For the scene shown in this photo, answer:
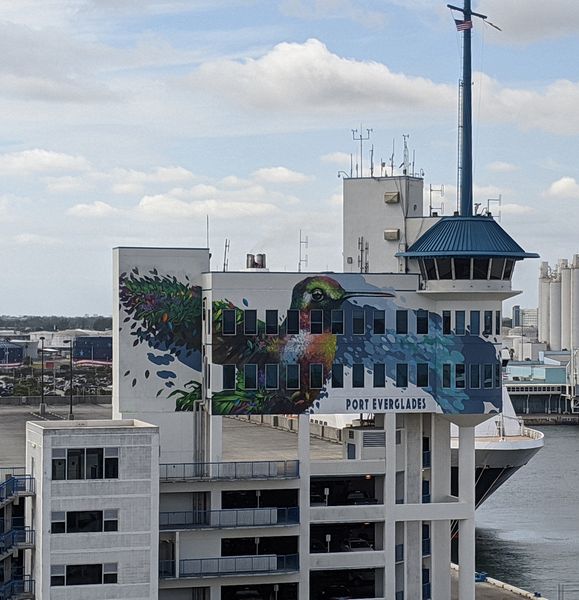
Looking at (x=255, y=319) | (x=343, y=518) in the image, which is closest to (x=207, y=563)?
(x=343, y=518)

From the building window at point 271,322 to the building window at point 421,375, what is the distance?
221 inches

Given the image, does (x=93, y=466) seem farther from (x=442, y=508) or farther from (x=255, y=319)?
(x=442, y=508)

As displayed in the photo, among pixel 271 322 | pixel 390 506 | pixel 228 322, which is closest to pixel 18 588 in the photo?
pixel 228 322

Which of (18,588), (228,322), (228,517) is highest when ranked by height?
(228,322)

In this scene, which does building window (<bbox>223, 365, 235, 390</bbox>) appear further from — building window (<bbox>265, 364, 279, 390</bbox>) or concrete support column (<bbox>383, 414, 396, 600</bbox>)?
concrete support column (<bbox>383, 414, 396, 600</bbox>)

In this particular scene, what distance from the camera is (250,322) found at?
55.5 meters

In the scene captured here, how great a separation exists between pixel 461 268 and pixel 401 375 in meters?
4.63

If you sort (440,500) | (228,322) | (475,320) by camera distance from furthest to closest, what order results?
(440,500) < (475,320) < (228,322)

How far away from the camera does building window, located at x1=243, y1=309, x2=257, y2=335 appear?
182 ft

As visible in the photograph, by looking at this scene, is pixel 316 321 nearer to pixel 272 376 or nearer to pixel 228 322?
pixel 272 376

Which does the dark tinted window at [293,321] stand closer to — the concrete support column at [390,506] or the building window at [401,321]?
the building window at [401,321]

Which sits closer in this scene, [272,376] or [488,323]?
[272,376]

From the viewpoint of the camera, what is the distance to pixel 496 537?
92688mm

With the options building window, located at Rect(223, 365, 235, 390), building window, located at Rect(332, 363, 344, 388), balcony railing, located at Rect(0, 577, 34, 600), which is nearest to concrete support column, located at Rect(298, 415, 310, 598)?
building window, located at Rect(332, 363, 344, 388)
